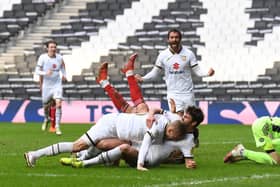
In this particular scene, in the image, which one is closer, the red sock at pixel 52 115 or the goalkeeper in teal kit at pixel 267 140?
the goalkeeper in teal kit at pixel 267 140

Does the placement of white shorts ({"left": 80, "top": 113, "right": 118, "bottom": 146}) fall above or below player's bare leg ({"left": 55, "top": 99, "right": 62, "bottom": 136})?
above

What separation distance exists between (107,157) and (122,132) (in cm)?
41

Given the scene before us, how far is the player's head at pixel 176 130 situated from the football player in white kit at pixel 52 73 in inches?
382

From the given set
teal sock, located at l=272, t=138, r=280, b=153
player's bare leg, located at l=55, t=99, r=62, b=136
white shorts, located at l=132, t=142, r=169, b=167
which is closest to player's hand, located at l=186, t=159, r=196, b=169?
white shorts, located at l=132, t=142, r=169, b=167

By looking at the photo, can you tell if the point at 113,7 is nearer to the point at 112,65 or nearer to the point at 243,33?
the point at 112,65

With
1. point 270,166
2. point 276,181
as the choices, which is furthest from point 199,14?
Result: point 276,181

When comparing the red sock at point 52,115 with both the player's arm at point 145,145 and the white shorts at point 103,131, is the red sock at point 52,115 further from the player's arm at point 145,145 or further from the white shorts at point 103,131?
the player's arm at point 145,145

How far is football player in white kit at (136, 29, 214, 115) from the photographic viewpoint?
14.6 meters

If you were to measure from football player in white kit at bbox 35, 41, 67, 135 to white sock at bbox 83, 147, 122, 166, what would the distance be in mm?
9239

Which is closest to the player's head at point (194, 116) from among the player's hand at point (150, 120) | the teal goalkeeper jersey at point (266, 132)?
the player's hand at point (150, 120)

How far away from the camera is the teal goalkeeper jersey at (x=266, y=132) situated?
12.2 metres

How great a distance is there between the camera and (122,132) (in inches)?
457

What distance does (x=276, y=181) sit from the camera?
33.0 feet

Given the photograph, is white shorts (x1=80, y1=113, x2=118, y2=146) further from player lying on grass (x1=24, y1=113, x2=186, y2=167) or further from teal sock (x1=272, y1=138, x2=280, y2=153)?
teal sock (x1=272, y1=138, x2=280, y2=153)
